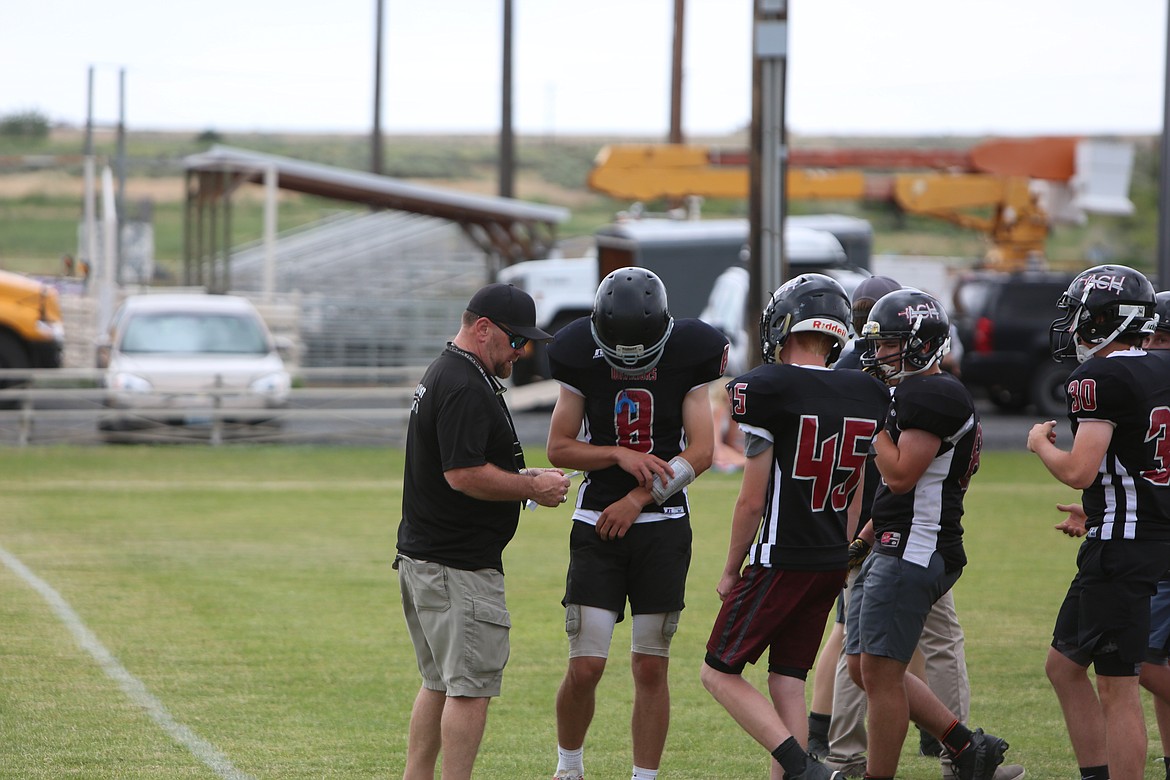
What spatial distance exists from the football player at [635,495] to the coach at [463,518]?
1.17ft

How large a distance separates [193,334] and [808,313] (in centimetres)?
1471

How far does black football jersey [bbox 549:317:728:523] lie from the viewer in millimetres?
5438

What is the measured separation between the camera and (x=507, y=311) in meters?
5.13

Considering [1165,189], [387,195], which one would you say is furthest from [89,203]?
[1165,189]

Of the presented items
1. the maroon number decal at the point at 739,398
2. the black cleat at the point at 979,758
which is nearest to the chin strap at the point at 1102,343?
the maroon number decal at the point at 739,398

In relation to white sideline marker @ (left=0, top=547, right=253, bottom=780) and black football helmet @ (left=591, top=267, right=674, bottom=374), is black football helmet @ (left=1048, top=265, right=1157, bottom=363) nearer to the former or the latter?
black football helmet @ (left=591, top=267, right=674, bottom=374)

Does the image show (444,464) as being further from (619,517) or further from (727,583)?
(727,583)

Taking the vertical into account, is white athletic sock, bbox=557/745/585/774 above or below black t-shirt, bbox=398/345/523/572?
below

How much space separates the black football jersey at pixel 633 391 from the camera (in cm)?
544

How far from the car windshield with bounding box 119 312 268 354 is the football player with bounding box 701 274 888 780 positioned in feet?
46.8

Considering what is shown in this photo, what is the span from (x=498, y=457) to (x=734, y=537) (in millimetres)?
909

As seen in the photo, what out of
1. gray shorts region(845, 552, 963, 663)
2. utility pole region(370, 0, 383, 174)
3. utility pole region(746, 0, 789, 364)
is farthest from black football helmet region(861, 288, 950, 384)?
utility pole region(370, 0, 383, 174)

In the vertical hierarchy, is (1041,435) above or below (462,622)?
above

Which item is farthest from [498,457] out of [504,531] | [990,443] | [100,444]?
[990,443]
